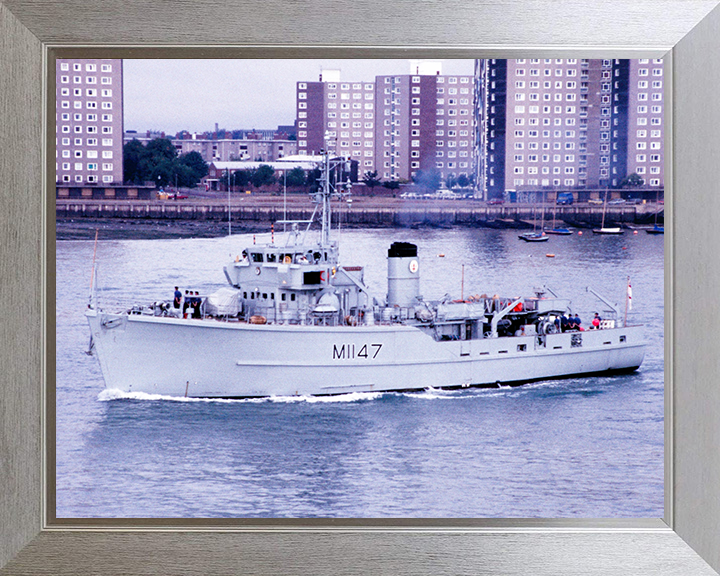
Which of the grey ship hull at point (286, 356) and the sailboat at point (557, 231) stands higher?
the sailboat at point (557, 231)

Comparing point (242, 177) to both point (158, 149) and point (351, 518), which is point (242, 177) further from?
point (351, 518)

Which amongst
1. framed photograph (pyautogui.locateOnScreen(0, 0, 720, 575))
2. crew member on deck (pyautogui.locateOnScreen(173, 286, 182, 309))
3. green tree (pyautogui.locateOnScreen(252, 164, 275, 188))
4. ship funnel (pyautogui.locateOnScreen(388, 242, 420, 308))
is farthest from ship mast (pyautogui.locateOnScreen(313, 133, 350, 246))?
framed photograph (pyautogui.locateOnScreen(0, 0, 720, 575))

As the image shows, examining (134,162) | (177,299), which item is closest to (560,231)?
(134,162)

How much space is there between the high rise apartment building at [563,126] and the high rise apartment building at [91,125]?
156 centimetres

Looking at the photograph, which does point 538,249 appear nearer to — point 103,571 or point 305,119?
point 305,119

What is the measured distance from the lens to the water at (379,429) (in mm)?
4301

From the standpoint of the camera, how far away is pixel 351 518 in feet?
8.18

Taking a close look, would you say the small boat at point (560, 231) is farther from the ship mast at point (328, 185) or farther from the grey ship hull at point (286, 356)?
the ship mast at point (328, 185)

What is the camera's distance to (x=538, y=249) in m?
4.56

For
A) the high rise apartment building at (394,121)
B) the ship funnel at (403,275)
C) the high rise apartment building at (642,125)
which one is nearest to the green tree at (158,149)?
the high rise apartment building at (394,121)

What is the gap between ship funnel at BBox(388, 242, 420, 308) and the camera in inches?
187

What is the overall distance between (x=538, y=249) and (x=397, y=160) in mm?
938

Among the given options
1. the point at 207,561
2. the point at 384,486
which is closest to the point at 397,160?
the point at 384,486

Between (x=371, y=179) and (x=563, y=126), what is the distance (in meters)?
0.92
